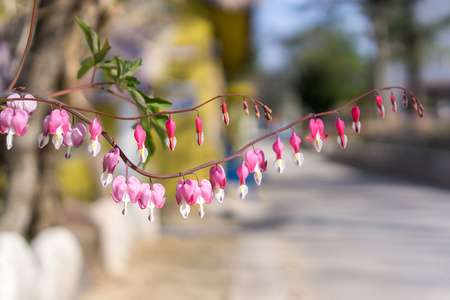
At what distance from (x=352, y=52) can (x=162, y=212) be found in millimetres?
39508

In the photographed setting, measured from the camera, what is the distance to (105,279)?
5770 mm

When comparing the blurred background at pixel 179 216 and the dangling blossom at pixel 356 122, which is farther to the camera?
the blurred background at pixel 179 216

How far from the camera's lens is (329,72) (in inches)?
1704

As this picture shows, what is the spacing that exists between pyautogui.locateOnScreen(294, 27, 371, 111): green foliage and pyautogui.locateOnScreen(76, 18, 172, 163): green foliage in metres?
38.9

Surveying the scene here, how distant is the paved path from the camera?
5.68 m

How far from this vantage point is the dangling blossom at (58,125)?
5.01ft

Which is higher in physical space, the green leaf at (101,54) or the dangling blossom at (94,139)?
the green leaf at (101,54)

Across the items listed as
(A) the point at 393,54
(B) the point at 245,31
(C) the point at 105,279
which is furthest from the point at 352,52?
(C) the point at 105,279

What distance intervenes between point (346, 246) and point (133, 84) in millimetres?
6512

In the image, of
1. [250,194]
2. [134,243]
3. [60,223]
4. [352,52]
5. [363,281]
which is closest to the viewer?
[60,223]

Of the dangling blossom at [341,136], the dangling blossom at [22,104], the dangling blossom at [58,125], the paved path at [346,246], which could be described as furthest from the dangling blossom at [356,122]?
the paved path at [346,246]

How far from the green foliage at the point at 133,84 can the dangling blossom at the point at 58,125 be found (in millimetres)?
311

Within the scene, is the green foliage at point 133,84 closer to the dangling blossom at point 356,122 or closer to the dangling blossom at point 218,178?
the dangling blossom at point 218,178

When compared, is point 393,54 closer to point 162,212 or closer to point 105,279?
point 162,212
